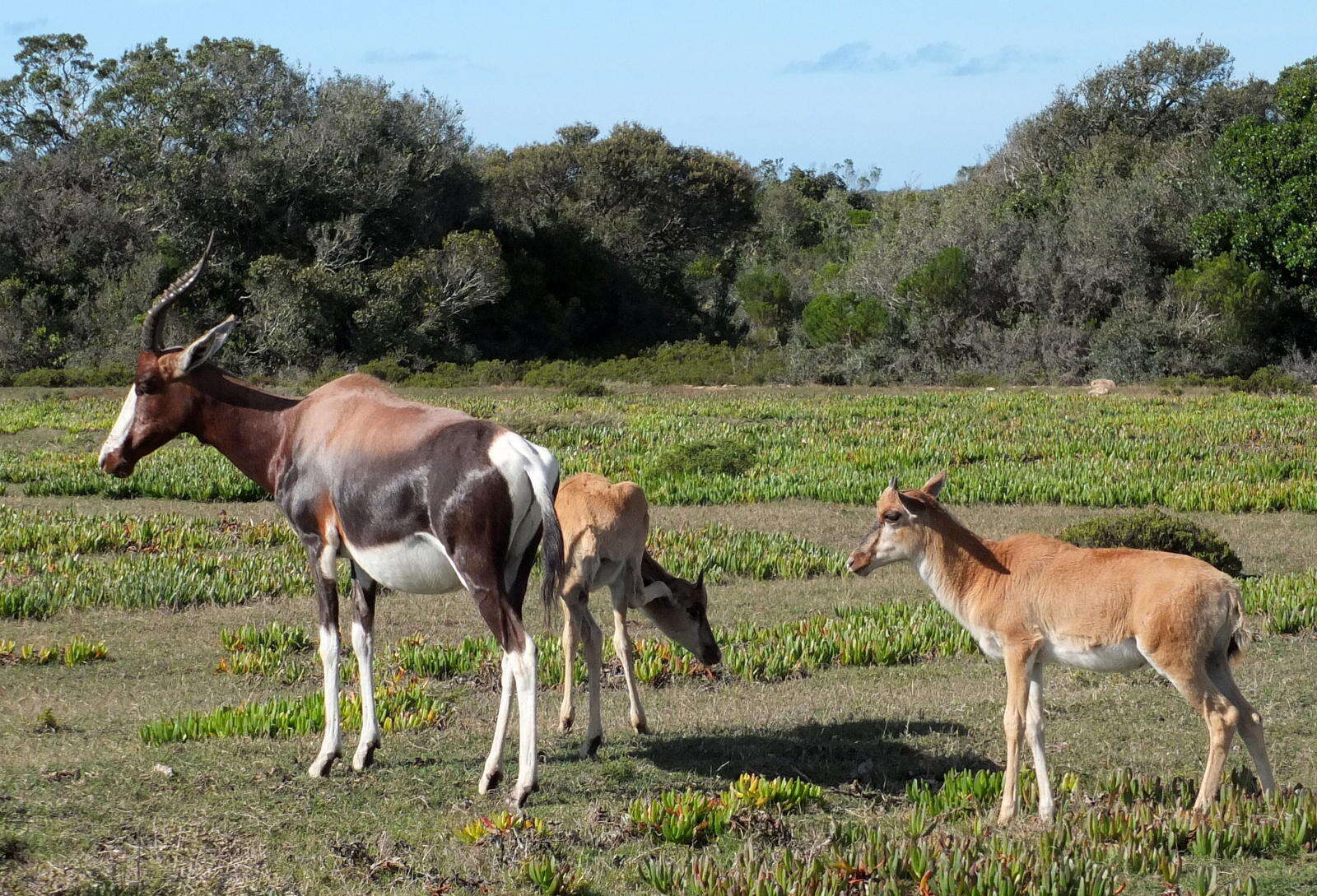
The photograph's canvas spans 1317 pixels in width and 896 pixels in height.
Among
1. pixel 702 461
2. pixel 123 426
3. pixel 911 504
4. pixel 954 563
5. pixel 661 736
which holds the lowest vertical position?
pixel 661 736

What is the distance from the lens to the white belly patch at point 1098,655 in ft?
21.8

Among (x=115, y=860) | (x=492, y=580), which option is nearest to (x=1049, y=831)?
(x=492, y=580)

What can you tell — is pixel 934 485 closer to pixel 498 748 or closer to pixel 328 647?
pixel 498 748

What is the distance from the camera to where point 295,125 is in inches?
1832

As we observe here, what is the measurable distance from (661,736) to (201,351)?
11.9 ft

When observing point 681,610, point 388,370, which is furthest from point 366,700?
point 388,370

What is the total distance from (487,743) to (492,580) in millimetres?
1907

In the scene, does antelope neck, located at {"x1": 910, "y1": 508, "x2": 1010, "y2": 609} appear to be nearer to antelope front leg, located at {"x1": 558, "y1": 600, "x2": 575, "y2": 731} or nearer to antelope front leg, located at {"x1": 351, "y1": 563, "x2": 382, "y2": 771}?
antelope front leg, located at {"x1": 558, "y1": 600, "x2": 575, "y2": 731}

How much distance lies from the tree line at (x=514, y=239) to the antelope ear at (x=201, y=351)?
34.5 meters

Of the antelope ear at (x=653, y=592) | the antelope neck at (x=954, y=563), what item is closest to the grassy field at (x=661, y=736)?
the antelope ear at (x=653, y=592)

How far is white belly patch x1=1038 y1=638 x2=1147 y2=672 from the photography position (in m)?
6.64

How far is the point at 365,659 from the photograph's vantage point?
738cm

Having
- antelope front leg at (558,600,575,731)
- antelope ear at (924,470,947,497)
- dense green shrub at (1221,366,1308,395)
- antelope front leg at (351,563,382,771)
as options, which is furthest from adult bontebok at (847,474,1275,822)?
dense green shrub at (1221,366,1308,395)

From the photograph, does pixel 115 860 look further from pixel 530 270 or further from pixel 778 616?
pixel 530 270
